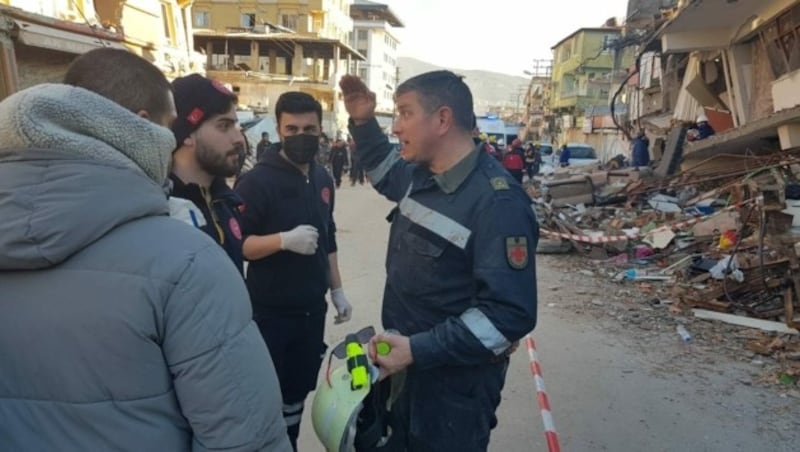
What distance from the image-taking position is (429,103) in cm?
211

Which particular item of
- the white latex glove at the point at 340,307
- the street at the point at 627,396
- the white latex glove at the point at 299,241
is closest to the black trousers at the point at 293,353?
the white latex glove at the point at 340,307

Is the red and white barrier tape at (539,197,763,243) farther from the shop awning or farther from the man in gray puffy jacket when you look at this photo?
the man in gray puffy jacket

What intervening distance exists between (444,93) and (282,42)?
150 ft

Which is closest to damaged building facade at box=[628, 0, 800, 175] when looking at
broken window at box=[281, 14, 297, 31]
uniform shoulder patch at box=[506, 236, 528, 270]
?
uniform shoulder patch at box=[506, 236, 528, 270]

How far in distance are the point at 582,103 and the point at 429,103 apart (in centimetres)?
4979

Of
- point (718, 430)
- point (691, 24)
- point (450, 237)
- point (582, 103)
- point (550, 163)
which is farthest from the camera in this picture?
point (582, 103)

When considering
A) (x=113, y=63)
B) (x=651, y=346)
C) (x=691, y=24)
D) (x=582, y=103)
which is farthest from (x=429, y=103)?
(x=582, y=103)

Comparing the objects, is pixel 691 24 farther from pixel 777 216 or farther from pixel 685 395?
pixel 685 395

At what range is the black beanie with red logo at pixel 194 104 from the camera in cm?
201

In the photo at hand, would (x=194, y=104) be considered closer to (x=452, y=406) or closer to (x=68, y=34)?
(x=452, y=406)

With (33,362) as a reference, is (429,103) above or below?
above

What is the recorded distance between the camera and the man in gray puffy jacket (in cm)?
105

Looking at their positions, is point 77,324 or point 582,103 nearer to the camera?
point 77,324

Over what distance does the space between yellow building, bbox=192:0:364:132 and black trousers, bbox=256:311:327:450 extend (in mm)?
38289
